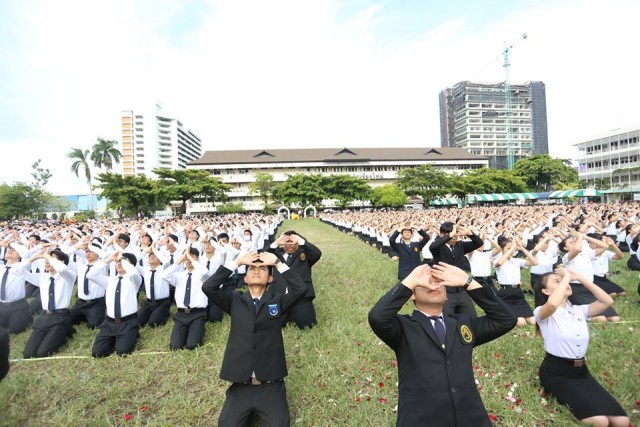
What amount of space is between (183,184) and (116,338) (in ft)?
134

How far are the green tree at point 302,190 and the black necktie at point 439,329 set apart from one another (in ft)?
155

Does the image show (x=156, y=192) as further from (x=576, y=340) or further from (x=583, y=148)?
(x=583, y=148)

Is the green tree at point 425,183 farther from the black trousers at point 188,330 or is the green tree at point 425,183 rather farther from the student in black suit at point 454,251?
the black trousers at point 188,330

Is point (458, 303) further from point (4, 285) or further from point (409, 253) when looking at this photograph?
point (4, 285)

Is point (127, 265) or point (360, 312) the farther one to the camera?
point (360, 312)

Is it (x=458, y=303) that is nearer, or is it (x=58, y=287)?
(x=458, y=303)

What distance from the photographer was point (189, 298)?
6.00 metres

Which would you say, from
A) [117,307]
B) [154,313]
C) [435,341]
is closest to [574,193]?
[154,313]

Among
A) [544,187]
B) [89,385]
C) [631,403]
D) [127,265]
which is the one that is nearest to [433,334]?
[631,403]

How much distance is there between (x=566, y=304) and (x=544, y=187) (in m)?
68.8

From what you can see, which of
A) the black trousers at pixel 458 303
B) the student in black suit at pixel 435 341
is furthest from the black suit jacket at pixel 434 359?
the black trousers at pixel 458 303

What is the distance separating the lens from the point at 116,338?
5629 millimetres

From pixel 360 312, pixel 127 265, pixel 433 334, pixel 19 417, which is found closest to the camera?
pixel 433 334

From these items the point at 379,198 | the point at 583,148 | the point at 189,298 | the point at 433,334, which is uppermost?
the point at 583,148
